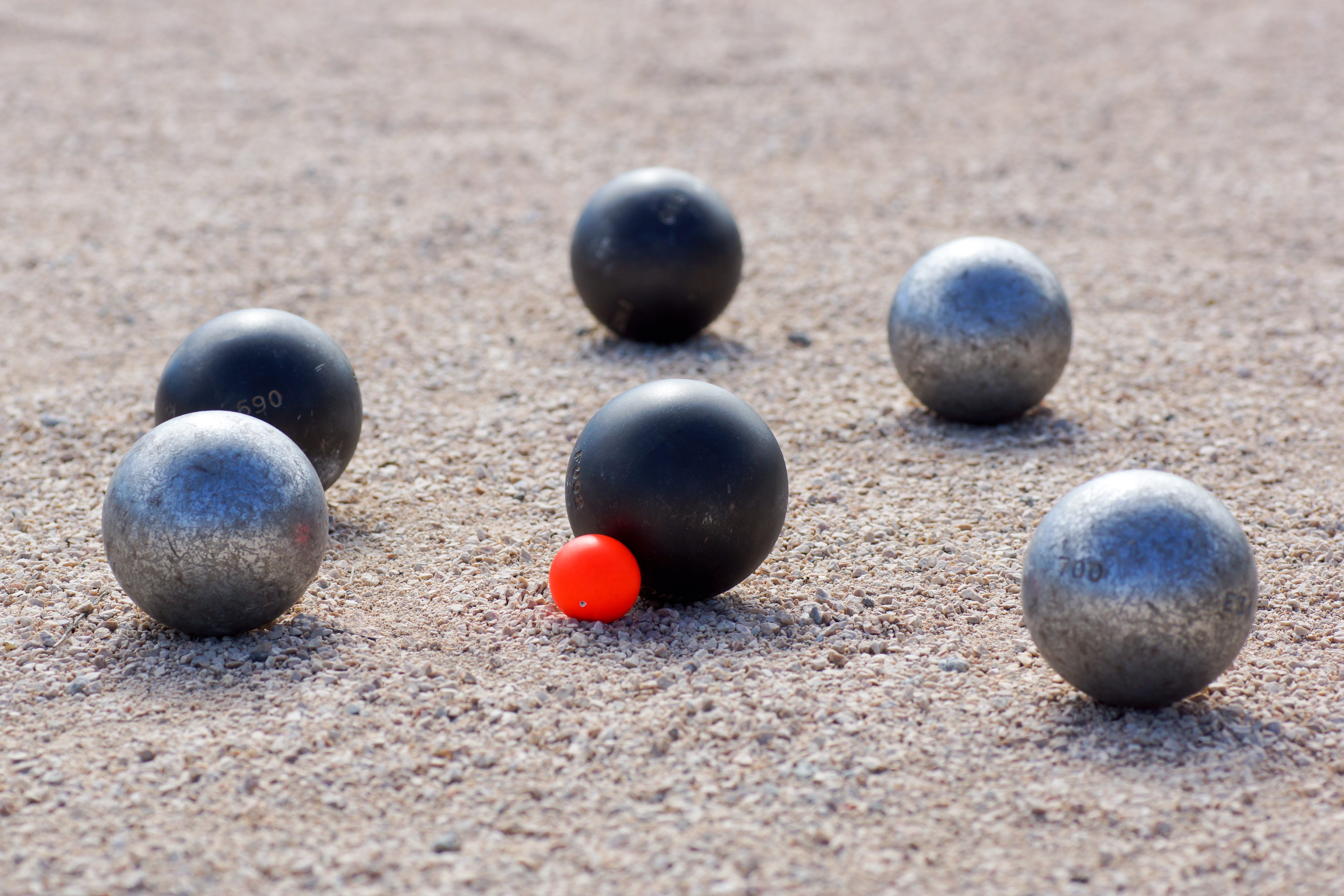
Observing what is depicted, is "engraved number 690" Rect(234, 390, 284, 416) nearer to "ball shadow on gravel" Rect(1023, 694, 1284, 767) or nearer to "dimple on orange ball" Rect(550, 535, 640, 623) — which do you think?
"dimple on orange ball" Rect(550, 535, 640, 623)

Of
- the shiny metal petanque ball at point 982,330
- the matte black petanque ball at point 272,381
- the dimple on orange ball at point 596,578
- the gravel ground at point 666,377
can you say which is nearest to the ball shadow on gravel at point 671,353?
the gravel ground at point 666,377

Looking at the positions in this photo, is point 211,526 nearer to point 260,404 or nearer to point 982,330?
point 260,404

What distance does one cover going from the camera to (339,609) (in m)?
6.18

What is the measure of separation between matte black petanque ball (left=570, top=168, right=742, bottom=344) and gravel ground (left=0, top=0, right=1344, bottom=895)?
0.34 meters

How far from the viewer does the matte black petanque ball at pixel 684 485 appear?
5.87 metres

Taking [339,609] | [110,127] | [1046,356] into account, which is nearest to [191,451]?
[339,609]

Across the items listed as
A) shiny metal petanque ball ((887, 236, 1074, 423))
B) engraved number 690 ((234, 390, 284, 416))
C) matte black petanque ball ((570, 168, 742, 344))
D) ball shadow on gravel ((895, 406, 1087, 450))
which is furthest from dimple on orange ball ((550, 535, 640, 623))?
matte black petanque ball ((570, 168, 742, 344))

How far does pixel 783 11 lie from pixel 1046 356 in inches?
433

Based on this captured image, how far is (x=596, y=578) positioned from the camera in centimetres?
585

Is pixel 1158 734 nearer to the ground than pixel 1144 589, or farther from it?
nearer to the ground

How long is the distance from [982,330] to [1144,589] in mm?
3353

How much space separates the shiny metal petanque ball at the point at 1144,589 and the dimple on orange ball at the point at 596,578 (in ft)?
5.79

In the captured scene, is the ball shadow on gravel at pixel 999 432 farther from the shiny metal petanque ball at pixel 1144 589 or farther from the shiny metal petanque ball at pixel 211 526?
the shiny metal petanque ball at pixel 211 526

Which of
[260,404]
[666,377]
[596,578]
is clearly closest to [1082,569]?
[596,578]
